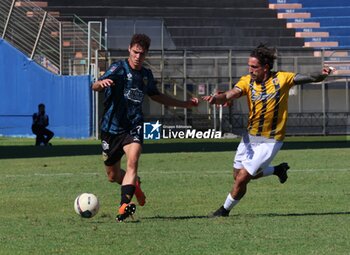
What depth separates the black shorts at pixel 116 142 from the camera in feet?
36.3

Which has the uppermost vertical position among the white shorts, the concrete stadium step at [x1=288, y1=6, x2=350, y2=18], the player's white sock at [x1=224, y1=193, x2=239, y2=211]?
the concrete stadium step at [x1=288, y1=6, x2=350, y2=18]

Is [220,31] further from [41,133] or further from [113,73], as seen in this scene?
[113,73]

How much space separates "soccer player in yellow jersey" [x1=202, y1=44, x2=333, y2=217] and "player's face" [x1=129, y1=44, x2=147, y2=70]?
88 centimetres

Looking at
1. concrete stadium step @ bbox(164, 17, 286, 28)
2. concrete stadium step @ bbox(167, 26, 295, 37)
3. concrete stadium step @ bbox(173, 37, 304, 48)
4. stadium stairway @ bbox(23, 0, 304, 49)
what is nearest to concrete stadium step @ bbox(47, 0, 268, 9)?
stadium stairway @ bbox(23, 0, 304, 49)

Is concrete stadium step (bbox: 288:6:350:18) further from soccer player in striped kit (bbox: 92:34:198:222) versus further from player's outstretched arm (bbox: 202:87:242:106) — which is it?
soccer player in striped kit (bbox: 92:34:198:222)

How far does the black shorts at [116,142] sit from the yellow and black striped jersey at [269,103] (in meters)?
1.34

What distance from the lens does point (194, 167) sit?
20625mm

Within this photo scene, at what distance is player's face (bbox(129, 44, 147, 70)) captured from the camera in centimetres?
1087

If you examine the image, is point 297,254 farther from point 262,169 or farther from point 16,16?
point 16,16

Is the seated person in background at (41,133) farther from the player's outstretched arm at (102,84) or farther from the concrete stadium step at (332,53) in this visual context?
the player's outstretched arm at (102,84)

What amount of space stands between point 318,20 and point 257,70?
44747 millimetres

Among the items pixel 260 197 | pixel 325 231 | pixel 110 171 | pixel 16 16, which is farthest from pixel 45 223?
pixel 16 16

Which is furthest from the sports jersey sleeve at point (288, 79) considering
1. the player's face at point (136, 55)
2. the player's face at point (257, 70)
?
the player's face at point (136, 55)

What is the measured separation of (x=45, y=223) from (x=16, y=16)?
3157 centimetres
